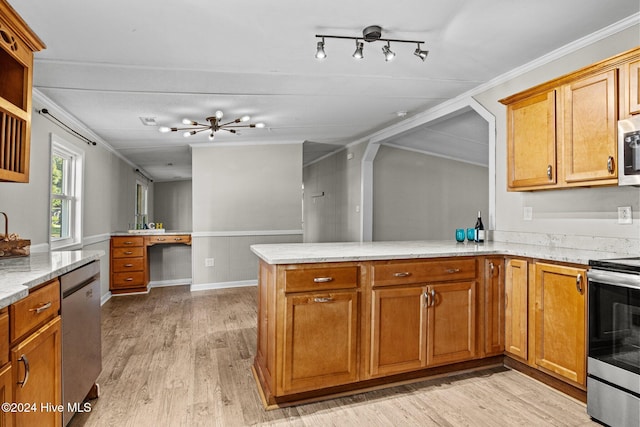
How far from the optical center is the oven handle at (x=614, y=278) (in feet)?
6.00

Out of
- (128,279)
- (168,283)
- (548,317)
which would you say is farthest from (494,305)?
(168,283)

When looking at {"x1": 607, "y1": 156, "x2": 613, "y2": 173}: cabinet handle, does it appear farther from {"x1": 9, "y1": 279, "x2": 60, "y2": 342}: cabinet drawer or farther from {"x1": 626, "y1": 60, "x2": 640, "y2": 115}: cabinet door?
{"x1": 9, "y1": 279, "x2": 60, "y2": 342}: cabinet drawer

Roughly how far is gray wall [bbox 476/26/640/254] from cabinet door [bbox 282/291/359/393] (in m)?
1.72

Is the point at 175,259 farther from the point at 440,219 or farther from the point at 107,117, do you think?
the point at 440,219

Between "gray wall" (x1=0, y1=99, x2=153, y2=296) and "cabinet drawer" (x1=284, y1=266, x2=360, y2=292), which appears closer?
"cabinet drawer" (x1=284, y1=266, x2=360, y2=292)

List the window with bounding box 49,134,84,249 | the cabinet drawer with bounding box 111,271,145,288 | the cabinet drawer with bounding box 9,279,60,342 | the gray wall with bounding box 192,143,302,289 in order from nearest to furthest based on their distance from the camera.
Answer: the cabinet drawer with bounding box 9,279,60,342 < the window with bounding box 49,134,84,249 < the cabinet drawer with bounding box 111,271,145,288 < the gray wall with bounding box 192,143,302,289

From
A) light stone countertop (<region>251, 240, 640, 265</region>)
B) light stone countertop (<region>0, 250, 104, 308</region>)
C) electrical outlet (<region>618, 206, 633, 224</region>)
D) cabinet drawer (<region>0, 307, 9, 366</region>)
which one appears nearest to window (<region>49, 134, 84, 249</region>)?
light stone countertop (<region>0, 250, 104, 308</region>)

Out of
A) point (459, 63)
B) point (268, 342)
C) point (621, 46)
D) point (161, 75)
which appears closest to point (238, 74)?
point (161, 75)

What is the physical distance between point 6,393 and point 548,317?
2.77m

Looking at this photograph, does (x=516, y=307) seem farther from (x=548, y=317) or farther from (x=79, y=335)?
(x=79, y=335)

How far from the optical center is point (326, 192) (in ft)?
25.0

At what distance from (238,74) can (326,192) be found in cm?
473

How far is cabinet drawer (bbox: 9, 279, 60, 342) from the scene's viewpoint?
131cm

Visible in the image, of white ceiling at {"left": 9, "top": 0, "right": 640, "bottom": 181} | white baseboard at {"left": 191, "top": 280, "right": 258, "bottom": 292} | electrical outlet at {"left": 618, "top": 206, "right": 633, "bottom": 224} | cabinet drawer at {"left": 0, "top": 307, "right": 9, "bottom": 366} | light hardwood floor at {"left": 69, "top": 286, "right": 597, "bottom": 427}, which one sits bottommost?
light hardwood floor at {"left": 69, "top": 286, "right": 597, "bottom": 427}
